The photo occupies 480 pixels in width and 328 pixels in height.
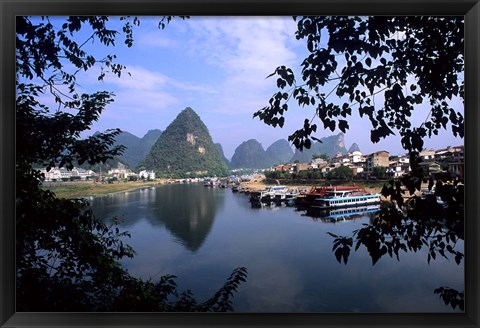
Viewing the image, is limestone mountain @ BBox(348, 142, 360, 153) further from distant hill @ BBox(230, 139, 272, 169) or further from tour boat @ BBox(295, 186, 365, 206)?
distant hill @ BBox(230, 139, 272, 169)

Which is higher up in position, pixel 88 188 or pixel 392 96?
pixel 392 96

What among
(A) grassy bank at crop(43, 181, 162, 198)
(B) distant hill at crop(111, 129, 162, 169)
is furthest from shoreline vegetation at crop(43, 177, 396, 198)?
(B) distant hill at crop(111, 129, 162, 169)

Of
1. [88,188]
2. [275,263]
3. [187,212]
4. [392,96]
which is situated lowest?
[275,263]

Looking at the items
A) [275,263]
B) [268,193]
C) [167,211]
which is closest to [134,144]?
[167,211]

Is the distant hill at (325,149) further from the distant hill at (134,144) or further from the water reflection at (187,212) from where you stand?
the distant hill at (134,144)
